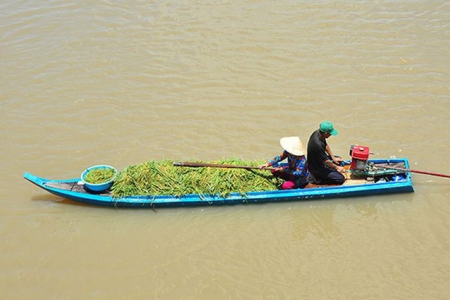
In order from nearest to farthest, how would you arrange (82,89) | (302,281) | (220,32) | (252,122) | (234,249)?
(302,281) → (234,249) → (252,122) → (82,89) → (220,32)

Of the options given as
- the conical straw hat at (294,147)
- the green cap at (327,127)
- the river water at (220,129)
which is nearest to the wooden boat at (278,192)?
the river water at (220,129)

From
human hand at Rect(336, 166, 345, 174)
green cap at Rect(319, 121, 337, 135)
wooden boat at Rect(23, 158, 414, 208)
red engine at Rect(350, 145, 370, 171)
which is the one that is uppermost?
green cap at Rect(319, 121, 337, 135)

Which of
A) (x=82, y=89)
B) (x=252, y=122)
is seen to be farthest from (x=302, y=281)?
(x=82, y=89)

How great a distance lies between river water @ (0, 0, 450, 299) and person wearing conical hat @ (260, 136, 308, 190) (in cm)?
40

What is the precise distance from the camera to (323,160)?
23.3 feet

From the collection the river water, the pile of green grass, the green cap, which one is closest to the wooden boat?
the pile of green grass

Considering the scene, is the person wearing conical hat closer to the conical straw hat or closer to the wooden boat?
the conical straw hat

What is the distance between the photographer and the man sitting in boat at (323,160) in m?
6.96

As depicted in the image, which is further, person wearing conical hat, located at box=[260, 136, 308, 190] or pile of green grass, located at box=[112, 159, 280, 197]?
pile of green grass, located at box=[112, 159, 280, 197]

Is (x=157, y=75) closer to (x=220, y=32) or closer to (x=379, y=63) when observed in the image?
(x=220, y=32)

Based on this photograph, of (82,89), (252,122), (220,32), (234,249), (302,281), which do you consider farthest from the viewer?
(220,32)

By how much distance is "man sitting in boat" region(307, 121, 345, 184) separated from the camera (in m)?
6.96

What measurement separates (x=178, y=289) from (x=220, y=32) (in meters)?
6.94

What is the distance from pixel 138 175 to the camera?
737 cm
